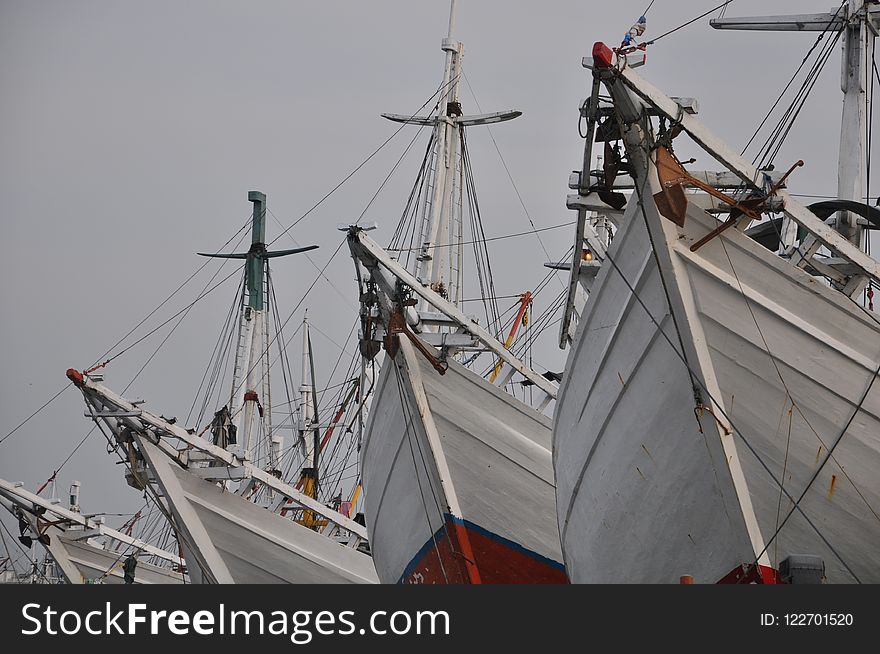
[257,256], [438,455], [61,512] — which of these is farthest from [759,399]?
[257,256]

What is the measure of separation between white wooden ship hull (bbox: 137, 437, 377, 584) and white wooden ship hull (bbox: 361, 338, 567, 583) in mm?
2930

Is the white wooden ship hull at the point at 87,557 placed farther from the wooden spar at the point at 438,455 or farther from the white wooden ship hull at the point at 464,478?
the wooden spar at the point at 438,455

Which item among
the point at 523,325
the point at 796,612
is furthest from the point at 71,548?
the point at 796,612

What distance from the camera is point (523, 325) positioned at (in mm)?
26094

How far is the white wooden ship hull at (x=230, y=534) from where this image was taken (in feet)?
65.6

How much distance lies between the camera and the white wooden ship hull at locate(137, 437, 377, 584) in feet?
65.6

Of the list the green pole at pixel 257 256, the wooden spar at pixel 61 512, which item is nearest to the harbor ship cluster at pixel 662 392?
the wooden spar at pixel 61 512

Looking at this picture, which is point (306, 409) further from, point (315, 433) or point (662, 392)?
point (662, 392)

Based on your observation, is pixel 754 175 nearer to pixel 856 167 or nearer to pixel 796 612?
pixel 796 612

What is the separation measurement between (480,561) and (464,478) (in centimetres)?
111

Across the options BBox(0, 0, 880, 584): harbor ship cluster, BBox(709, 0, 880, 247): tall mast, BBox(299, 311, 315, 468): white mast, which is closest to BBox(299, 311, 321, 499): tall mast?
BBox(299, 311, 315, 468): white mast

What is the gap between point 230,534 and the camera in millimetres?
20281

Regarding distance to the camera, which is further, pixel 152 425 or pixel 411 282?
pixel 152 425

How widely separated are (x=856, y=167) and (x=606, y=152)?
19.7ft
